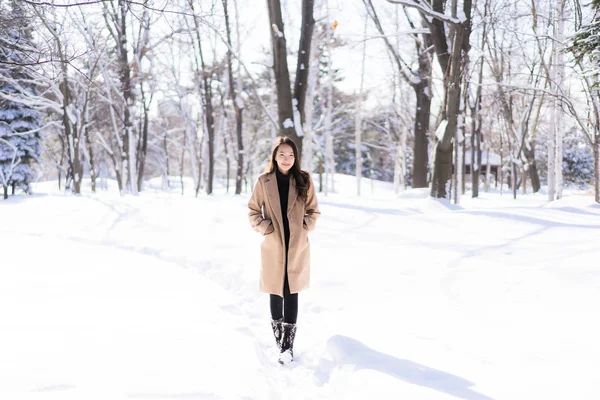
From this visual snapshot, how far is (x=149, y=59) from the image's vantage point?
72.3ft

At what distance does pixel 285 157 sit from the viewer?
3791mm

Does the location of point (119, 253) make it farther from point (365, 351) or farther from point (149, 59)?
point (149, 59)

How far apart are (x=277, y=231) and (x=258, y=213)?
23 centimetres

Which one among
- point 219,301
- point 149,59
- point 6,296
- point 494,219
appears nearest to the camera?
point 6,296

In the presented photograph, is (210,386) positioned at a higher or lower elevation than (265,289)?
lower

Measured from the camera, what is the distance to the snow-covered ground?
291 centimetres

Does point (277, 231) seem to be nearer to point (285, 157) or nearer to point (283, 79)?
point (285, 157)

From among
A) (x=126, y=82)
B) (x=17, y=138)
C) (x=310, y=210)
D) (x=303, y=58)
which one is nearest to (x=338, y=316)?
(x=310, y=210)

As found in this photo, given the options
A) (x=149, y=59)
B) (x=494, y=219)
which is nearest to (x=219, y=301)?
(x=494, y=219)

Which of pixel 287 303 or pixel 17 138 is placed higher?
pixel 17 138

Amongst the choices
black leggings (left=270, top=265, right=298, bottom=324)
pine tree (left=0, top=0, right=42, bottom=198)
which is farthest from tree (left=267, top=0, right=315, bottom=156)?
pine tree (left=0, top=0, right=42, bottom=198)

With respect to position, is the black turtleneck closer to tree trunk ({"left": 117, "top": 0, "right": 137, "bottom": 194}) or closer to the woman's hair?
the woman's hair

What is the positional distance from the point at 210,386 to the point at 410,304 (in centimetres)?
256

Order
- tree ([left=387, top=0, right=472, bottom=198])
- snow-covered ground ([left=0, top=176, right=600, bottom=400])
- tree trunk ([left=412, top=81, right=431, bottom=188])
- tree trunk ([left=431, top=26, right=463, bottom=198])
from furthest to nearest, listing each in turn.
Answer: tree trunk ([left=412, top=81, right=431, bottom=188]) < tree trunk ([left=431, top=26, right=463, bottom=198]) < tree ([left=387, top=0, right=472, bottom=198]) < snow-covered ground ([left=0, top=176, right=600, bottom=400])
